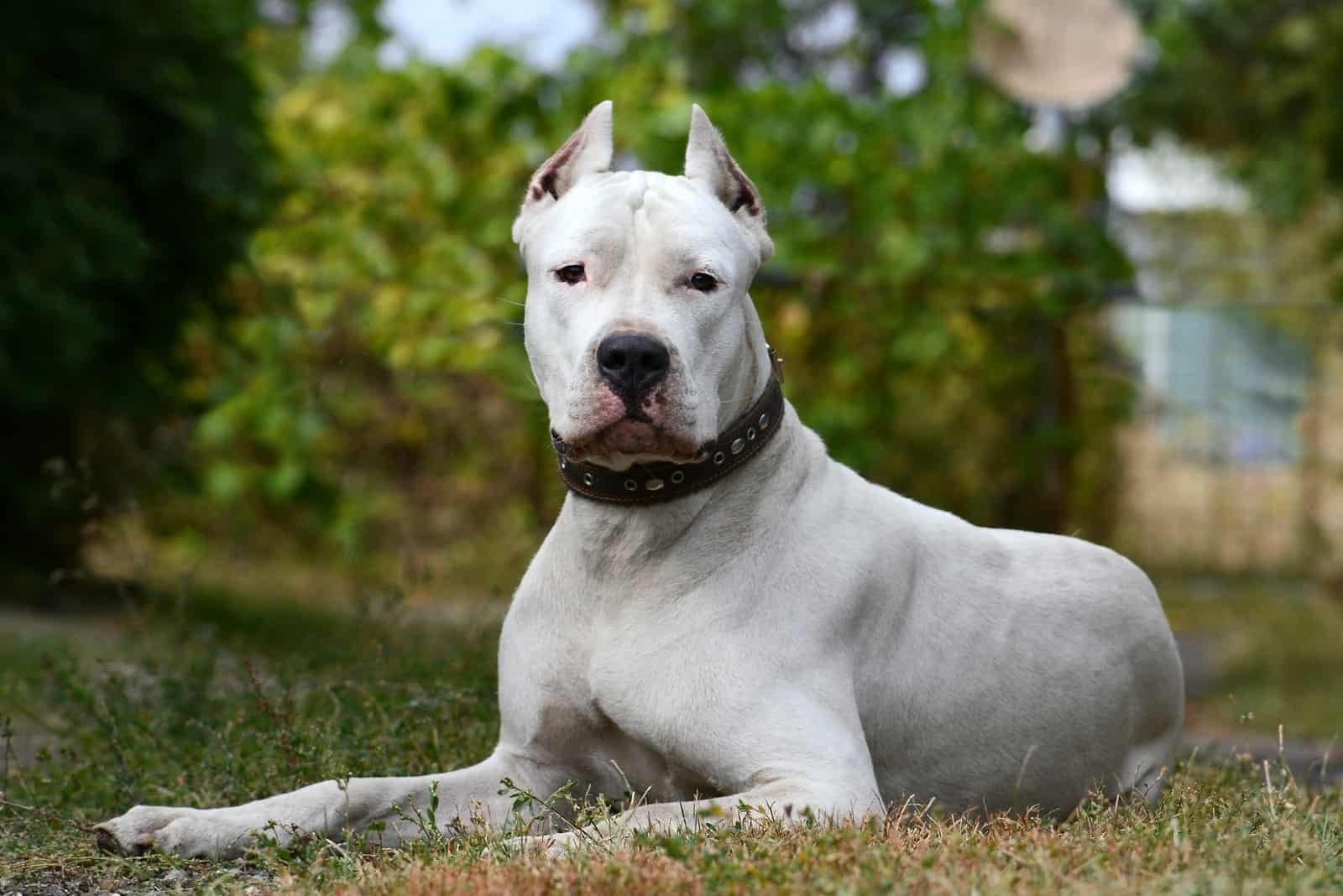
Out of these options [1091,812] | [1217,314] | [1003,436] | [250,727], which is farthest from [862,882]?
[1217,314]

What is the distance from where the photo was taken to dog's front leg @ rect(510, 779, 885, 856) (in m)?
3.12

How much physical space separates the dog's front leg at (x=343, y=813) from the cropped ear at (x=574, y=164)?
3.94 feet

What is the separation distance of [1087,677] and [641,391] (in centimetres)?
141

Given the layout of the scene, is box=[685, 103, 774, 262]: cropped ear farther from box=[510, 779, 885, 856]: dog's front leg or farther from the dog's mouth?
box=[510, 779, 885, 856]: dog's front leg

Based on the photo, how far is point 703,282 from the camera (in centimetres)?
350

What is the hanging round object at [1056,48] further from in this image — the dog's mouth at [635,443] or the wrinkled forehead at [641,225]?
the dog's mouth at [635,443]

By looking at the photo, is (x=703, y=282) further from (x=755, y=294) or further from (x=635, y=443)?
(x=755, y=294)

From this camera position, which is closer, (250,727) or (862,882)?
(862,882)

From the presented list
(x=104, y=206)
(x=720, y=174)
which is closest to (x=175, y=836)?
(x=720, y=174)

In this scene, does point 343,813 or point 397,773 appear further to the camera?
point 397,773

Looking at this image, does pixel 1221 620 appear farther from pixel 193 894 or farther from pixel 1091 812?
pixel 193 894

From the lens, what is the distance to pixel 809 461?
3848 millimetres

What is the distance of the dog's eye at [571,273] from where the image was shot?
351 cm

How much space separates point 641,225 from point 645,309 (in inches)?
8.5
